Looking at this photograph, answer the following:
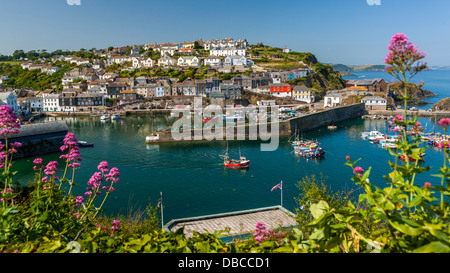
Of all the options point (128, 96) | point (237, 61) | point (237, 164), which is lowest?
point (237, 164)

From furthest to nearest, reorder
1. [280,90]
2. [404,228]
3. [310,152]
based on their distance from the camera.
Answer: [280,90], [310,152], [404,228]

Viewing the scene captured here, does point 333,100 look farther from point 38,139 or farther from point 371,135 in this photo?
point 38,139

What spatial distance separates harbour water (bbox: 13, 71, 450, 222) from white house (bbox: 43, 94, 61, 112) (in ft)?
56.7

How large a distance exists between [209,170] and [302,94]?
28453mm

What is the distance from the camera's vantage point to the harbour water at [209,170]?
1188 cm

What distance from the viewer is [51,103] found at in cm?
4119

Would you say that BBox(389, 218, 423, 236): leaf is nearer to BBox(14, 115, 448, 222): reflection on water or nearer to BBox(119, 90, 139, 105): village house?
BBox(14, 115, 448, 222): reflection on water

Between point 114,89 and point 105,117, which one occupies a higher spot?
point 114,89

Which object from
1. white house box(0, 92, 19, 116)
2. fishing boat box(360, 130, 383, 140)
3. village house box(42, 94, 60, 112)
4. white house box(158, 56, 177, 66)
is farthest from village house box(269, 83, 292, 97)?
white house box(0, 92, 19, 116)

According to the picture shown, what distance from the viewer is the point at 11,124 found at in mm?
2564

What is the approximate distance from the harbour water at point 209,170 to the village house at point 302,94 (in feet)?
49.3

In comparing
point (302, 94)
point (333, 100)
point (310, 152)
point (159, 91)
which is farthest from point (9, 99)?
point (333, 100)

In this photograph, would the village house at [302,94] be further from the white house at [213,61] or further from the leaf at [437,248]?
the leaf at [437,248]
